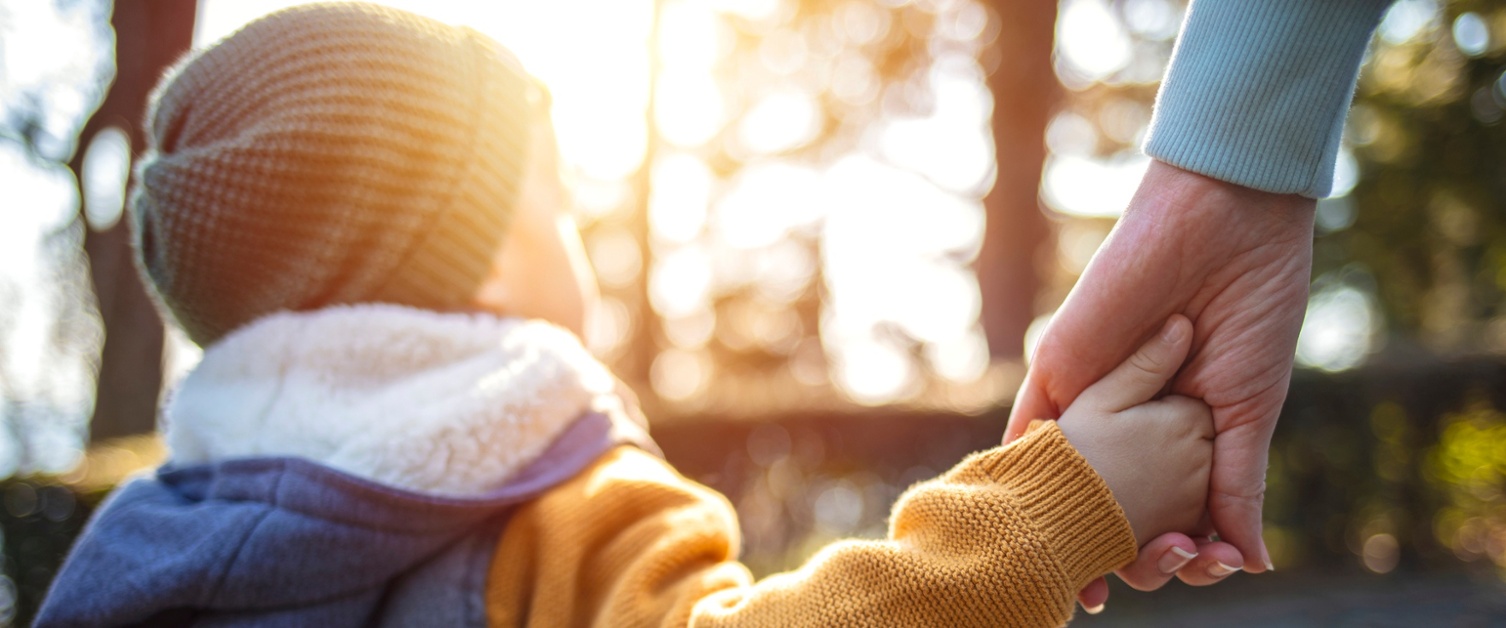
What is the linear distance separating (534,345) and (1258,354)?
1143 mm

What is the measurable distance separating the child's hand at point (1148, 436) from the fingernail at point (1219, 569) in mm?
76

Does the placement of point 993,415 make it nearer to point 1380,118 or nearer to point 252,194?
point 252,194

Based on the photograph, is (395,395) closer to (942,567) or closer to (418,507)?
(418,507)

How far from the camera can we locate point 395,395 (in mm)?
1486

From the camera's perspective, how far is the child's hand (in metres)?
1.11

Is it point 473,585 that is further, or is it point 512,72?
point 512,72

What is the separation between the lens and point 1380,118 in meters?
13.6

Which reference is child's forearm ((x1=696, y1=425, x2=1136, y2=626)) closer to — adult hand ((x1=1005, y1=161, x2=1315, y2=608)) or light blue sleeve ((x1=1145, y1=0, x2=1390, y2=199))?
adult hand ((x1=1005, y1=161, x2=1315, y2=608))

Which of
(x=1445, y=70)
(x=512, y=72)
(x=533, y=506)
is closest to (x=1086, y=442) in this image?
(x=533, y=506)

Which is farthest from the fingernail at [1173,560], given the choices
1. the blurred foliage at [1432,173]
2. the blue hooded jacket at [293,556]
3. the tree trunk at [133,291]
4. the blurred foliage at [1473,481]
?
the blurred foliage at [1432,173]

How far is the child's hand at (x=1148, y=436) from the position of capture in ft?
3.63

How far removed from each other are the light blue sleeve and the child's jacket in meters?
0.40

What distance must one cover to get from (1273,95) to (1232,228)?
0.56 feet

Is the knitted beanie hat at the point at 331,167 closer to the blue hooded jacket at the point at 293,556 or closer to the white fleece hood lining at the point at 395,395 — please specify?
the white fleece hood lining at the point at 395,395
